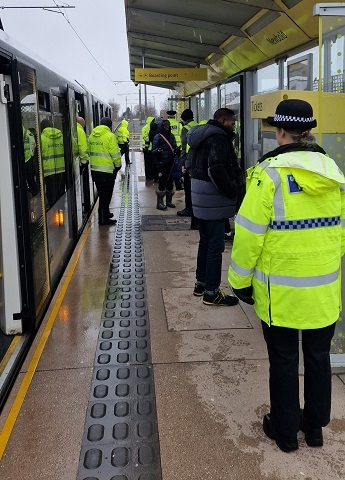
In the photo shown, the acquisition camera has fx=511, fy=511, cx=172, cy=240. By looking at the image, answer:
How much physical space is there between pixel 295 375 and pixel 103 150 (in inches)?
238

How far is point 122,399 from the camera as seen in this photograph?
3178mm

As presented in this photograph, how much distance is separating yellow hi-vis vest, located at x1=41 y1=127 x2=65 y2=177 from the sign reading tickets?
14.0 feet

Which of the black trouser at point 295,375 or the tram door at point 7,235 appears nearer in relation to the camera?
the black trouser at point 295,375

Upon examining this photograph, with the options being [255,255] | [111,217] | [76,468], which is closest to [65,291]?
[76,468]

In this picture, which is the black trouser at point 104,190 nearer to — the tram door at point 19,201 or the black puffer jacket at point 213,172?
the black puffer jacket at point 213,172

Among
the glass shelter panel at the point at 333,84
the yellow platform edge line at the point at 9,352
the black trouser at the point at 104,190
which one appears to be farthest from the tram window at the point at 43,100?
the black trouser at the point at 104,190

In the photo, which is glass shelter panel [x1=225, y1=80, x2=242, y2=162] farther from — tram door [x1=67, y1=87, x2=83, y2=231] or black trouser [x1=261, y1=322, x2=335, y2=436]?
black trouser [x1=261, y1=322, x2=335, y2=436]

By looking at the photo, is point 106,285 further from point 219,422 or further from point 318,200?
point 318,200

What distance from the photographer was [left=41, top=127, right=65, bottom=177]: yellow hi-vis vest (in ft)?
15.6

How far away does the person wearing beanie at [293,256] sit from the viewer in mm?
2400

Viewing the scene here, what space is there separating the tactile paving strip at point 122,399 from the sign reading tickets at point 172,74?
5.40m

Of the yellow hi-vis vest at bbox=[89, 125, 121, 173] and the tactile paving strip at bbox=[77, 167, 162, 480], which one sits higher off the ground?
the yellow hi-vis vest at bbox=[89, 125, 121, 173]

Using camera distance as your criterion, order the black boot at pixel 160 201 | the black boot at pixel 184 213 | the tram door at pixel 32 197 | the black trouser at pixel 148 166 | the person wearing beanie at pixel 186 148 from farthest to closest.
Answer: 1. the black trouser at pixel 148 166
2. the black boot at pixel 160 201
3. the black boot at pixel 184 213
4. the person wearing beanie at pixel 186 148
5. the tram door at pixel 32 197

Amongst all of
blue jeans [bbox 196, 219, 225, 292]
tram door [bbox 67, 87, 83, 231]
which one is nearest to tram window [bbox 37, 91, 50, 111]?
tram door [bbox 67, 87, 83, 231]
